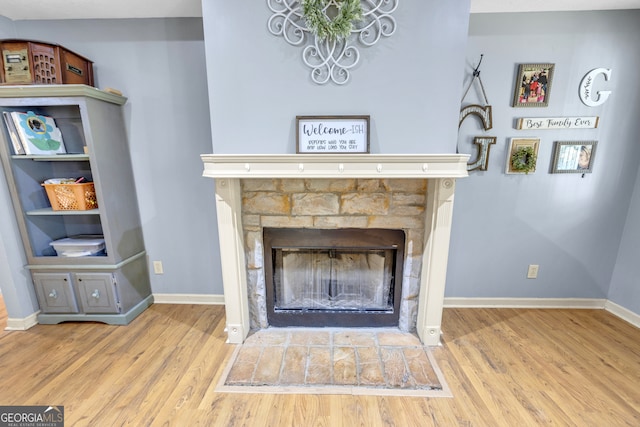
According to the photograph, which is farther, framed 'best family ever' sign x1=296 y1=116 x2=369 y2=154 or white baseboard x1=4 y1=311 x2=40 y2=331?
white baseboard x1=4 y1=311 x2=40 y2=331

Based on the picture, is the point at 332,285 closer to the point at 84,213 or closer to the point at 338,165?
the point at 338,165

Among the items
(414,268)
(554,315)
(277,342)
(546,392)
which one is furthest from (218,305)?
(554,315)

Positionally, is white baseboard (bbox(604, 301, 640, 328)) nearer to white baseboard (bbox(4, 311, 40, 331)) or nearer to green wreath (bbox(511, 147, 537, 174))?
green wreath (bbox(511, 147, 537, 174))

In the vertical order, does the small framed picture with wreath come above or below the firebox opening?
above

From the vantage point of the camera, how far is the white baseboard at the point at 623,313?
78.3 inches

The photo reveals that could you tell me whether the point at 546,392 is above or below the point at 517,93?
below

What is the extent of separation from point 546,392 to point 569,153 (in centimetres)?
163

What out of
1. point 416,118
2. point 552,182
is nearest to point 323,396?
point 416,118

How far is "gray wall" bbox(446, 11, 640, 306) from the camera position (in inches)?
71.7

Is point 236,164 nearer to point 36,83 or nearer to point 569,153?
point 36,83

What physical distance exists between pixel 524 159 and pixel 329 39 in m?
1.65

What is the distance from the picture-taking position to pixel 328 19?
53.9 inches

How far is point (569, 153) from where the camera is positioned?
6.43ft

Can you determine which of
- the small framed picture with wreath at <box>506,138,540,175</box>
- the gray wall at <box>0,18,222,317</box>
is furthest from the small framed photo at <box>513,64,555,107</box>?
the gray wall at <box>0,18,222,317</box>
